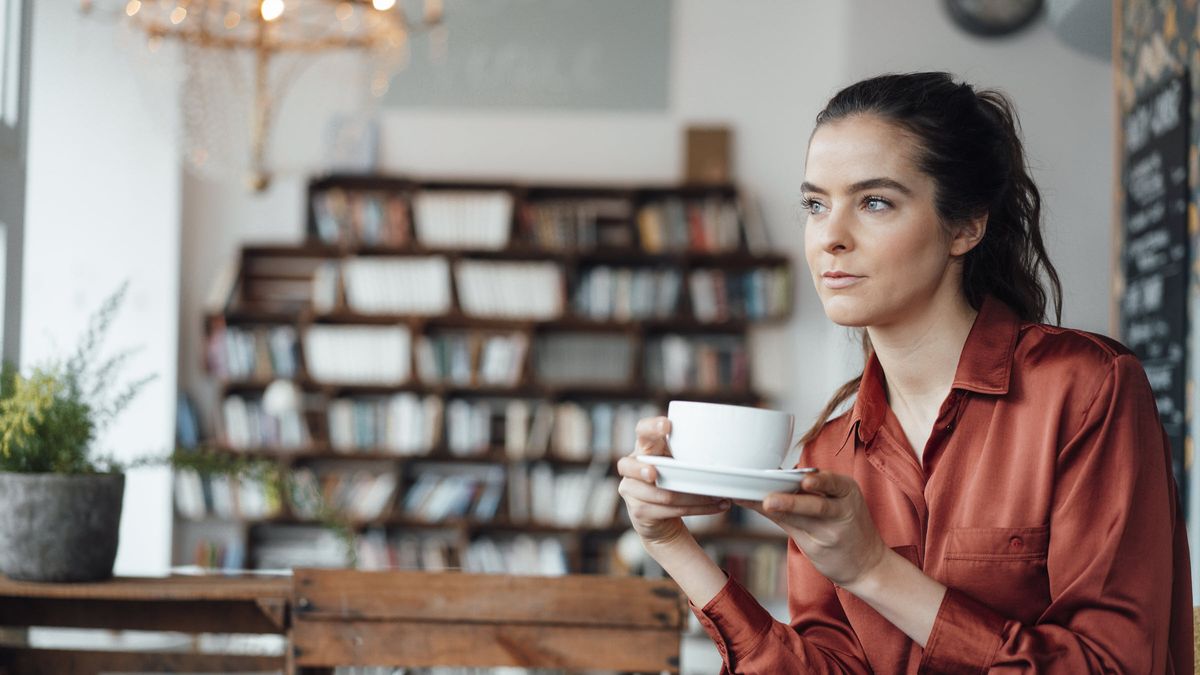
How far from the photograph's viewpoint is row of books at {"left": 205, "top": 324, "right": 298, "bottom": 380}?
5.73 meters

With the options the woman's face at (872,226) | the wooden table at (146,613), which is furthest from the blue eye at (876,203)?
the wooden table at (146,613)

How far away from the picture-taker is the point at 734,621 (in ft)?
4.05

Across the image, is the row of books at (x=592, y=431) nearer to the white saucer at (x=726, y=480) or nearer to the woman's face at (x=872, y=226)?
the woman's face at (x=872, y=226)

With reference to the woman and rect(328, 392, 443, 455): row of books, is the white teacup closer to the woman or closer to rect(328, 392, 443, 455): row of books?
the woman

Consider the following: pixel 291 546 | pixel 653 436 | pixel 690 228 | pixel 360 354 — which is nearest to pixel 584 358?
pixel 690 228

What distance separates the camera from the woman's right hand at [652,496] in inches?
42.6

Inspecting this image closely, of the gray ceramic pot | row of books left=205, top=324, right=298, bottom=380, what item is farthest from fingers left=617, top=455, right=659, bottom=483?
row of books left=205, top=324, right=298, bottom=380

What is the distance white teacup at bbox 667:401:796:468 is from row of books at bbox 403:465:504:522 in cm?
465

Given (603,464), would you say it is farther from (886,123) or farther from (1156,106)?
(886,123)

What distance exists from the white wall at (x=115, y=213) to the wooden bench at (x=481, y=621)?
13.3ft

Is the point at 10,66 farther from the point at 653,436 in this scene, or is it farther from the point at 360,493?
the point at 360,493

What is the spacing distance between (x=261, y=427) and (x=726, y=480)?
503 centimetres

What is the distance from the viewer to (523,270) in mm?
5727

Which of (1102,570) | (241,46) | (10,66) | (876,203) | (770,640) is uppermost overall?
(241,46)
